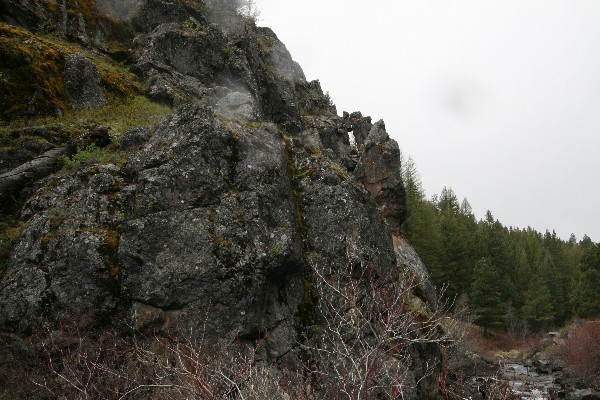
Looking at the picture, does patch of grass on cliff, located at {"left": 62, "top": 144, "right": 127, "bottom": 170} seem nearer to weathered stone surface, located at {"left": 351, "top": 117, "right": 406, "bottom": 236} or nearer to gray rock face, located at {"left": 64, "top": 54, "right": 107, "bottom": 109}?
gray rock face, located at {"left": 64, "top": 54, "right": 107, "bottom": 109}

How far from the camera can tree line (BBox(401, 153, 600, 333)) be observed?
5594 cm

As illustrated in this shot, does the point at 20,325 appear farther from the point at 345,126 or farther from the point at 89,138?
the point at 345,126

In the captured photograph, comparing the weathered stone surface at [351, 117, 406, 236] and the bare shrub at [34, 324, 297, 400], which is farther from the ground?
the weathered stone surface at [351, 117, 406, 236]

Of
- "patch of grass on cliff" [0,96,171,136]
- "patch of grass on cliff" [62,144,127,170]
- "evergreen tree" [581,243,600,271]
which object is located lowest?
"patch of grass on cliff" [62,144,127,170]

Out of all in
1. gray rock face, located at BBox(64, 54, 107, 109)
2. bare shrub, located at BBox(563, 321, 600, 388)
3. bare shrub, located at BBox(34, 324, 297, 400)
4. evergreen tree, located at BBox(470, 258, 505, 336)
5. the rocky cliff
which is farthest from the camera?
evergreen tree, located at BBox(470, 258, 505, 336)

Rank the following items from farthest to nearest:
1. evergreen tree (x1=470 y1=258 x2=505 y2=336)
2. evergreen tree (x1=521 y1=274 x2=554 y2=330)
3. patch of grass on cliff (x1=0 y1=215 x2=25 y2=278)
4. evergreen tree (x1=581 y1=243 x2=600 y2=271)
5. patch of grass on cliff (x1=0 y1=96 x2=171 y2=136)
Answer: evergreen tree (x1=521 y1=274 x2=554 y2=330), evergreen tree (x1=581 y1=243 x2=600 y2=271), evergreen tree (x1=470 y1=258 x2=505 y2=336), patch of grass on cliff (x1=0 y1=96 x2=171 y2=136), patch of grass on cliff (x1=0 y1=215 x2=25 y2=278)

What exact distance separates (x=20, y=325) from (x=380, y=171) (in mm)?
34000

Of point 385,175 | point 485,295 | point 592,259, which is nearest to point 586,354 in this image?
point 485,295

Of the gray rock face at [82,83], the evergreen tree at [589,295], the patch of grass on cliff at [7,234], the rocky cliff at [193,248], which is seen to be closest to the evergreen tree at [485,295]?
the evergreen tree at [589,295]

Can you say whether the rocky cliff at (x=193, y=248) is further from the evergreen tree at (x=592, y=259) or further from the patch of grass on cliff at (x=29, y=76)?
the evergreen tree at (x=592, y=259)

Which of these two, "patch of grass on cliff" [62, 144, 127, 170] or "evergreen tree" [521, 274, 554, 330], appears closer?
"patch of grass on cliff" [62, 144, 127, 170]

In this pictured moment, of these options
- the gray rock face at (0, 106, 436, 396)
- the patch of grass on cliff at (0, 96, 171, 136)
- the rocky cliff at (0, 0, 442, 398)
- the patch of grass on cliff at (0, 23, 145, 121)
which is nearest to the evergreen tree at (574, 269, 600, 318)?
the rocky cliff at (0, 0, 442, 398)

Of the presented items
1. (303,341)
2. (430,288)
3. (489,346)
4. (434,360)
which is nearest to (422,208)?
(489,346)

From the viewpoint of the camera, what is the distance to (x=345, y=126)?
47.0m
